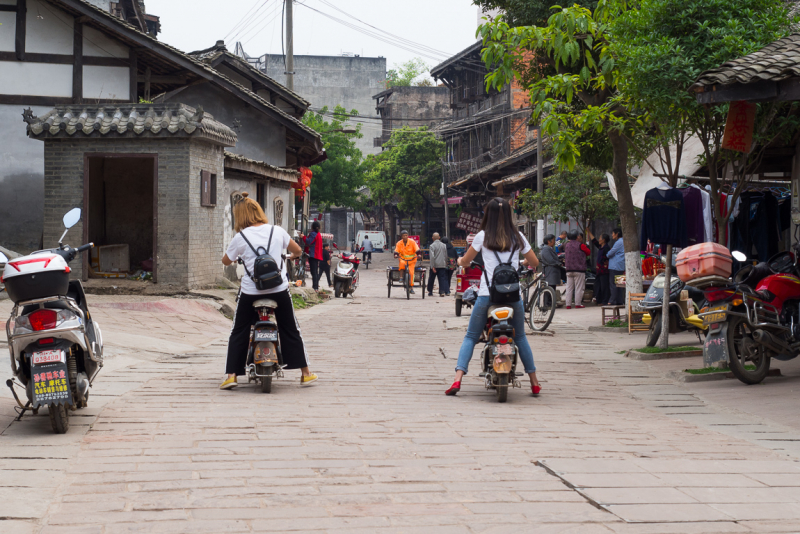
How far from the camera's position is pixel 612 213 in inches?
895

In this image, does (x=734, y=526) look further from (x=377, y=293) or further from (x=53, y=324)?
(x=377, y=293)

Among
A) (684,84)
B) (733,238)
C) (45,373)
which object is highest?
(684,84)

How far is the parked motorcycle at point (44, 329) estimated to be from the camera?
568 cm

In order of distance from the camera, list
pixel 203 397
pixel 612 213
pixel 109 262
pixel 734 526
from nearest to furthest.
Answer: pixel 734 526, pixel 203 397, pixel 109 262, pixel 612 213

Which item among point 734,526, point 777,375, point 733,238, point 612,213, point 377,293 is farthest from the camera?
point 377,293

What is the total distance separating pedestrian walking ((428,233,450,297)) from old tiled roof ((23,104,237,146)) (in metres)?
9.76

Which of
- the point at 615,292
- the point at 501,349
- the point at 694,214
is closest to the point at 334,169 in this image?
the point at 615,292

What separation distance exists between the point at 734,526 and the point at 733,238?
10225 millimetres

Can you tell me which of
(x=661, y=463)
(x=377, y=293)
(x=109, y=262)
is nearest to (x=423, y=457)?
(x=661, y=463)

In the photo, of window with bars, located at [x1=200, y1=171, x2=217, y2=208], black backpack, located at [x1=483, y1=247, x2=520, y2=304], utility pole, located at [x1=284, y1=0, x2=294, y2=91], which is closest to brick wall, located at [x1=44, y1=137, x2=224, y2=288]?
window with bars, located at [x1=200, y1=171, x2=217, y2=208]

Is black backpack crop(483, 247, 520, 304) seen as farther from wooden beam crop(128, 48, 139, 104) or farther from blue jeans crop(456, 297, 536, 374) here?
wooden beam crop(128, 48, 139, 104)

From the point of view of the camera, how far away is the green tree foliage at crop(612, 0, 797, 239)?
9.29 m

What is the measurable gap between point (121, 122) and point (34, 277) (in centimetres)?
991

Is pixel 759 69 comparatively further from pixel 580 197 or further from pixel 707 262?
pixel 580 197
